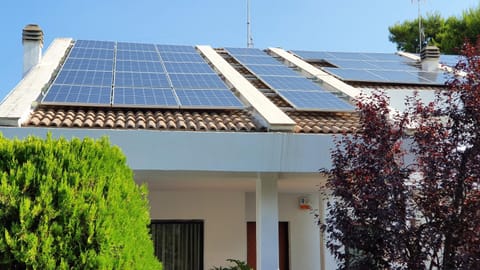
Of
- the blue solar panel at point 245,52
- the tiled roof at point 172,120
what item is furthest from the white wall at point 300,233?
the blue solar panel at point 245,52

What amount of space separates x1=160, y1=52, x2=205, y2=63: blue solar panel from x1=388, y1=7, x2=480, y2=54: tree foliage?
67.2 feet

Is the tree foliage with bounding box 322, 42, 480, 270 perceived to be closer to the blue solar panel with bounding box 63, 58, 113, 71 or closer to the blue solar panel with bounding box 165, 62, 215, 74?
the blue solar panel with bounding box 165, 62, 215, 74

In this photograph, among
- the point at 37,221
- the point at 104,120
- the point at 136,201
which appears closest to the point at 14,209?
the point at 37,221

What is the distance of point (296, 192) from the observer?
15.4 meters

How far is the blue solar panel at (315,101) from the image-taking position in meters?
11.3

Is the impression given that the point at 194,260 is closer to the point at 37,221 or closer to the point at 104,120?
the point at 104,120

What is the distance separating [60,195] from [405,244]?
431 cm

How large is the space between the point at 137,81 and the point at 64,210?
6.43 metres

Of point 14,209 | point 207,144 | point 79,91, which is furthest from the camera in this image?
point 79,91

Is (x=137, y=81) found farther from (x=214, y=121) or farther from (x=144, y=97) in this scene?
(x=214, y=121)

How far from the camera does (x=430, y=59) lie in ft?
60.3

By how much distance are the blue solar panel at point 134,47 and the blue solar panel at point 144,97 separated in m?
5.55

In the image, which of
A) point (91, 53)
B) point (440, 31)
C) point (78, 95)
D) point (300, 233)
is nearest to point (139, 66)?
point (91, 53)

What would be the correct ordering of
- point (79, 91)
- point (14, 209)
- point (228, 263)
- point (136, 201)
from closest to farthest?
1. point (14, 209)
2. point (136, 201)
3. point (79, 91)
4. point (228, 263)
